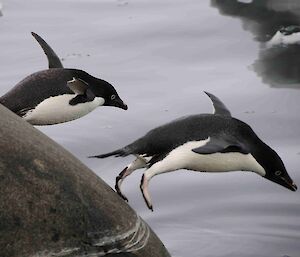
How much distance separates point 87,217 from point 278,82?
438cm

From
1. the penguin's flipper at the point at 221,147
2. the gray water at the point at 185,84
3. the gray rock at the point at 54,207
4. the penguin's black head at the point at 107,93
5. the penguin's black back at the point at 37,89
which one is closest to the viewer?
the gray rock at the point at 54,207

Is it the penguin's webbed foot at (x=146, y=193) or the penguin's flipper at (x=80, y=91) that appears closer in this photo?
the penguin's webbed foot at (x=146, y=193)

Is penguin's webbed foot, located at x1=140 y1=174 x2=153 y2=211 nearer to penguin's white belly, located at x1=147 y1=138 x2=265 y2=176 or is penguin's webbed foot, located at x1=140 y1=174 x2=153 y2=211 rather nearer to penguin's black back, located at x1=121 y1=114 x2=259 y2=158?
penguin's white belly, located at x1=147 y1=138 x2=265 y2=176

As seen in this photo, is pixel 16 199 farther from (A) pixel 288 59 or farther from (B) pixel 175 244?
(A) pixel 288 59

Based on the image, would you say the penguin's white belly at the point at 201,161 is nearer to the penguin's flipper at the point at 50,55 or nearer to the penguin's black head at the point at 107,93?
the penguin's black head at the point at 107,93

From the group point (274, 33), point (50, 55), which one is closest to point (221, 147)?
point (50, 55)

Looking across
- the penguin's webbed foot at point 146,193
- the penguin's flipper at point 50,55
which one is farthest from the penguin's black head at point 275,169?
the penguin's flipper at point 50,55

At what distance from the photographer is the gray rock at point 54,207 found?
3.74m

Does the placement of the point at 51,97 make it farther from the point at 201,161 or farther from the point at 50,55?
the point at 201,161

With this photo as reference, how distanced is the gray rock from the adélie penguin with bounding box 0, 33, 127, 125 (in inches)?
17.9

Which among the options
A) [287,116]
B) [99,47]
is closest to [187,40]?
[99,47]

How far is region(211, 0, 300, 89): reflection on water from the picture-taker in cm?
821

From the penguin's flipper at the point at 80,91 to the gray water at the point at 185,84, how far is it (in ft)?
3.40

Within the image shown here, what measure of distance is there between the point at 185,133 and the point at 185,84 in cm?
361
